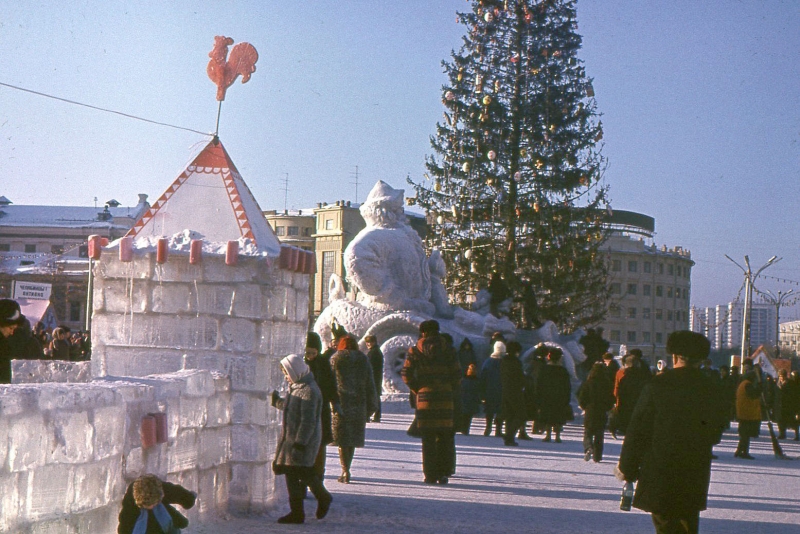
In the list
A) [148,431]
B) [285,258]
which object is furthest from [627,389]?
[148,431]

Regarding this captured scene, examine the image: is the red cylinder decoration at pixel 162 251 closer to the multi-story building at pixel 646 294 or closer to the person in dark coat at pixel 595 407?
the person in dark coat at pixel 595 407

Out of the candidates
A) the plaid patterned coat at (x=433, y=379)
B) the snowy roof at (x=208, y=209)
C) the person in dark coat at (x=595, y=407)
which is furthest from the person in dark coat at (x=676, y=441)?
the person in dark coat at (x=595, y=407)

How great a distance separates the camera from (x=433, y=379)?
41.3 feet

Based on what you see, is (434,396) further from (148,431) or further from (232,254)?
(148,431)

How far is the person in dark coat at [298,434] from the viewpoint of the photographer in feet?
30.1

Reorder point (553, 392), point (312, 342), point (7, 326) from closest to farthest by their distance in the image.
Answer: point (7, 326) → point (312, 342) → point (553, 392)

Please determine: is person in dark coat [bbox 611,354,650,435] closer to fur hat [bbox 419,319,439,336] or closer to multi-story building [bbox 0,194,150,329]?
fur hat [bbox 419,319,439,336]

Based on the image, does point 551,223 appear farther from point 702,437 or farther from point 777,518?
point 702,437

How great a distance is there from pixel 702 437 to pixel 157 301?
15.7ft

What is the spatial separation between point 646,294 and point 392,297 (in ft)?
264

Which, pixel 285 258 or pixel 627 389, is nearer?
A: pixel 285 258

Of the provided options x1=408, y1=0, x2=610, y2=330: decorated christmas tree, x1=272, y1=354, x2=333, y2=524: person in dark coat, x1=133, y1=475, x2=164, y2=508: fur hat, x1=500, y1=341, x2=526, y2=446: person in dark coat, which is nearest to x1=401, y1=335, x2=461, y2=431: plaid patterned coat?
x1=272, y1=354, x2=333, y2=524: person in dark coat

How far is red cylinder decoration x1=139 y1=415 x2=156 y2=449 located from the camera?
23.5 ft

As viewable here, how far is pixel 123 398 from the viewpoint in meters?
A: 6.77
